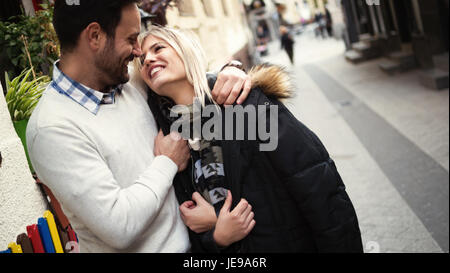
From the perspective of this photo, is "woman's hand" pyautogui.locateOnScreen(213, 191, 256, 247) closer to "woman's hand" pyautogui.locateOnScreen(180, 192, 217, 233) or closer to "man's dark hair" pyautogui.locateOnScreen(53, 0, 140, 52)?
"woman's hand" pyautogui.locateOnScreen(180, 192, 217, 233)

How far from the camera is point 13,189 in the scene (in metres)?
2.06

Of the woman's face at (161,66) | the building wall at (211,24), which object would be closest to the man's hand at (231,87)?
the woman's face at (161,66)

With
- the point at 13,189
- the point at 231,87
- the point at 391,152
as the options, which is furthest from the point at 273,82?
the point at 391,152

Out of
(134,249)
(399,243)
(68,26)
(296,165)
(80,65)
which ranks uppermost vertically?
(68,26)

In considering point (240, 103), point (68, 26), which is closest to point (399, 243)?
point (240, 103)

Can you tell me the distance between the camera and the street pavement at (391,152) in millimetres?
3859

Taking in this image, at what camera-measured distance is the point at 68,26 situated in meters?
1.48

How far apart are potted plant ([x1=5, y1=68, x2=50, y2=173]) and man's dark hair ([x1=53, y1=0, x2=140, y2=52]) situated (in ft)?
1.25

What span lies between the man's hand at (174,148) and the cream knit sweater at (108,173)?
0.04 m

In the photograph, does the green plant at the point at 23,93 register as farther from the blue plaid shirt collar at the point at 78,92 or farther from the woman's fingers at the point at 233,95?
the woman's fingers at the point at 233,95

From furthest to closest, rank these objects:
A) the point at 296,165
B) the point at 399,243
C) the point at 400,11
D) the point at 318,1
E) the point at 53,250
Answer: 1. the point at 318,1
2. the point at 400,11
3. the point at 399,243
4. the point at 53,250
5. the point at 296,165
